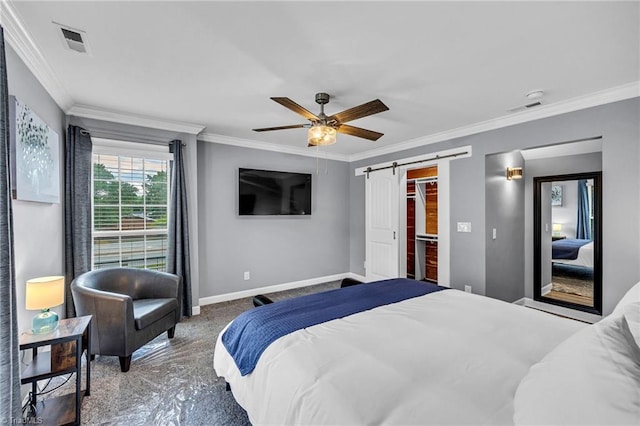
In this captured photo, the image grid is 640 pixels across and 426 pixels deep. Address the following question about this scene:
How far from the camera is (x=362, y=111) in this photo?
2273mm

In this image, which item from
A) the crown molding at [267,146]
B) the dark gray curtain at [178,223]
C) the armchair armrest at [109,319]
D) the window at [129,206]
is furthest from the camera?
the crown molding at [267,146]

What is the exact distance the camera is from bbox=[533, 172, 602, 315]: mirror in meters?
3.94

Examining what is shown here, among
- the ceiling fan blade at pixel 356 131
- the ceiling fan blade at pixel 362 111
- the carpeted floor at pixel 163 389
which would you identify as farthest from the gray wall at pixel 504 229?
the carpeted floor at pixel 163 389

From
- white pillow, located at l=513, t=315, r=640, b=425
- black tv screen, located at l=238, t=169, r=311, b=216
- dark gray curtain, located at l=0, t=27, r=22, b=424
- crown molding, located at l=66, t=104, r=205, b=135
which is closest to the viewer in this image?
white pillow, located at l=513, t=315, r=640, b=425

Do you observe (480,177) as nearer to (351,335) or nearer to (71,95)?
(351,335)

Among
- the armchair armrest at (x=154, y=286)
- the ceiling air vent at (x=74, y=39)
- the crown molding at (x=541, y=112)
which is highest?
the ceiling air vent at (x=74, y=39)

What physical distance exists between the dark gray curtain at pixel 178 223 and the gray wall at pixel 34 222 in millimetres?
1005

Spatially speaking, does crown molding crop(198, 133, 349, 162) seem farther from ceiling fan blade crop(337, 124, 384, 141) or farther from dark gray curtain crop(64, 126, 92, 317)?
ceiling fan blade crop(337, 124, 384, 141)

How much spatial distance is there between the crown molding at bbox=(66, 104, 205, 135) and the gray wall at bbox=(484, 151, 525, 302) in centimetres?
383

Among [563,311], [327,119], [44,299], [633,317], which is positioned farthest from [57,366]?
[563,311]

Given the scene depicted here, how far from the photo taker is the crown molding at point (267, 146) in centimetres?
414

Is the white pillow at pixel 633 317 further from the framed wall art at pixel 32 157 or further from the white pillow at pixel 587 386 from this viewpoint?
the framed wall art at pixel 32 157

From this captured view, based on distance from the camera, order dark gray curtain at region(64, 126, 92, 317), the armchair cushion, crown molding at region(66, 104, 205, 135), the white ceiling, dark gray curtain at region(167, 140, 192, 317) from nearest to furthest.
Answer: the white ceiling
the armchair cushion
dark gray curtain at region(64, 126, 92, 317)
crown molding at region(66, 104, 205, 135)
dark gray curtain at region(167, 140, 192, 317)

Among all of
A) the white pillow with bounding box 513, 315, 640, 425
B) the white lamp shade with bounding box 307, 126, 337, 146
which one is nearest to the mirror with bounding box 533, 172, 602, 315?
the white lamp shade with bounding box 307, 126, 337, 146
